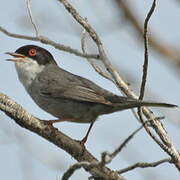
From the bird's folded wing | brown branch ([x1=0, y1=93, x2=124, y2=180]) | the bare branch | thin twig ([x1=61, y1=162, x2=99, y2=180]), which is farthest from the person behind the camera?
the bird's folded wing

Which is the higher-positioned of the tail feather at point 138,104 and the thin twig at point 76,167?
the tail feather at point 138,104

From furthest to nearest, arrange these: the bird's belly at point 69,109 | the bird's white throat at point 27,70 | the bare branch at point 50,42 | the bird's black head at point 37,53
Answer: the bird's black head at point 37,53 < the bird's white throat at point 27,70 < the bird's belly at point 69,109 < the bare branch at point 50,42

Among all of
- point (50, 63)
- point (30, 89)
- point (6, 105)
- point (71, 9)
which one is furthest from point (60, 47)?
point (50, 63)

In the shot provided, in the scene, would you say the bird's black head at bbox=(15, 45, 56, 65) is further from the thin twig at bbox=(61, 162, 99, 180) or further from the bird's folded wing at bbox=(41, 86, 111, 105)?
the thin twig at bbox=(61, 162, 99, 180)

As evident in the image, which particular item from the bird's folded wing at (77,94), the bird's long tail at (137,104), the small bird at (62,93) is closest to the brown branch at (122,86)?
the bird's long tail at (137,104)

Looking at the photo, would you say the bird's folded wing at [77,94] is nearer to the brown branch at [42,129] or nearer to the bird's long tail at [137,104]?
the bird's long tail at [137,104]

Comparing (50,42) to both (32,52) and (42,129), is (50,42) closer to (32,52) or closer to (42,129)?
(42,129)

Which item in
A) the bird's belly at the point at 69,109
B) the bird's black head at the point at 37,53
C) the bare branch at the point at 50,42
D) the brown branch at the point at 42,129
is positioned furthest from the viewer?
the bird's black head at the point at 37,53

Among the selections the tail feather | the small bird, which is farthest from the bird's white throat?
the tail feather

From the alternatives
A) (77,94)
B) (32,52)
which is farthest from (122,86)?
(32,52)

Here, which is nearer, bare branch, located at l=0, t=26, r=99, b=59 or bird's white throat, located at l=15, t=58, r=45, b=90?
bare branch, located at l=0, t=26, r=99, b=59

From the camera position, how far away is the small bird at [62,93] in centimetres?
612

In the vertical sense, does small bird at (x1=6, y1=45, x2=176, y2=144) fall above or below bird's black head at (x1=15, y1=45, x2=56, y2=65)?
below

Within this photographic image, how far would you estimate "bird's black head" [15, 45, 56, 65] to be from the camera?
24.6ft
